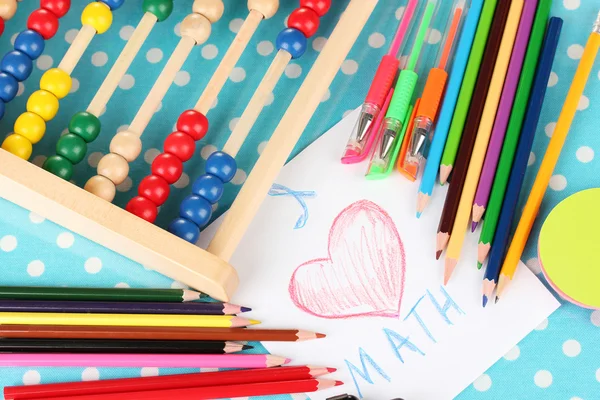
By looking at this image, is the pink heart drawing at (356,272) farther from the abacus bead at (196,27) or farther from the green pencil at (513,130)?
the abacus bead at (196,27)

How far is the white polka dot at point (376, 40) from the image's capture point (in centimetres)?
72

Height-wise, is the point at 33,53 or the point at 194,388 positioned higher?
the point at 33,53

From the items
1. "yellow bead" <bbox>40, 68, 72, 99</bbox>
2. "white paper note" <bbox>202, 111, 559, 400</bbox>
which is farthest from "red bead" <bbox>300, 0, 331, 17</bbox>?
"yellow bead" <bbox>40, 68, 72, 99</bbox>

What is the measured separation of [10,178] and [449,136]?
37 cm

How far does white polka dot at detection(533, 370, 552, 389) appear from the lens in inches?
23.5

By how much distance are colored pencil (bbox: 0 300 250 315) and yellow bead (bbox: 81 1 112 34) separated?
249mm

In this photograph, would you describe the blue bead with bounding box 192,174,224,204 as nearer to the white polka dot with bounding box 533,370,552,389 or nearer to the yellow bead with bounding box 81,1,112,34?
the yellow bead with bounding box 81,1,112,34

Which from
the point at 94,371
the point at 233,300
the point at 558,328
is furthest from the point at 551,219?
the point at 94,371

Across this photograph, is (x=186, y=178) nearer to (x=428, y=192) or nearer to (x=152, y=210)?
(x=152, y=210)

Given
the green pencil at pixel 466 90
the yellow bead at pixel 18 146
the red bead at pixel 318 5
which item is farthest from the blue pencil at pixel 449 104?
the yellow bead at pixel 18 146

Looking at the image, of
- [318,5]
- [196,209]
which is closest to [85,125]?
[196,209]

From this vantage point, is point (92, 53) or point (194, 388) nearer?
point (194, 388)

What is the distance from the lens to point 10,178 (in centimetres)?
60

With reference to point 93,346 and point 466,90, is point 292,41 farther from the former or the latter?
point 93,346
